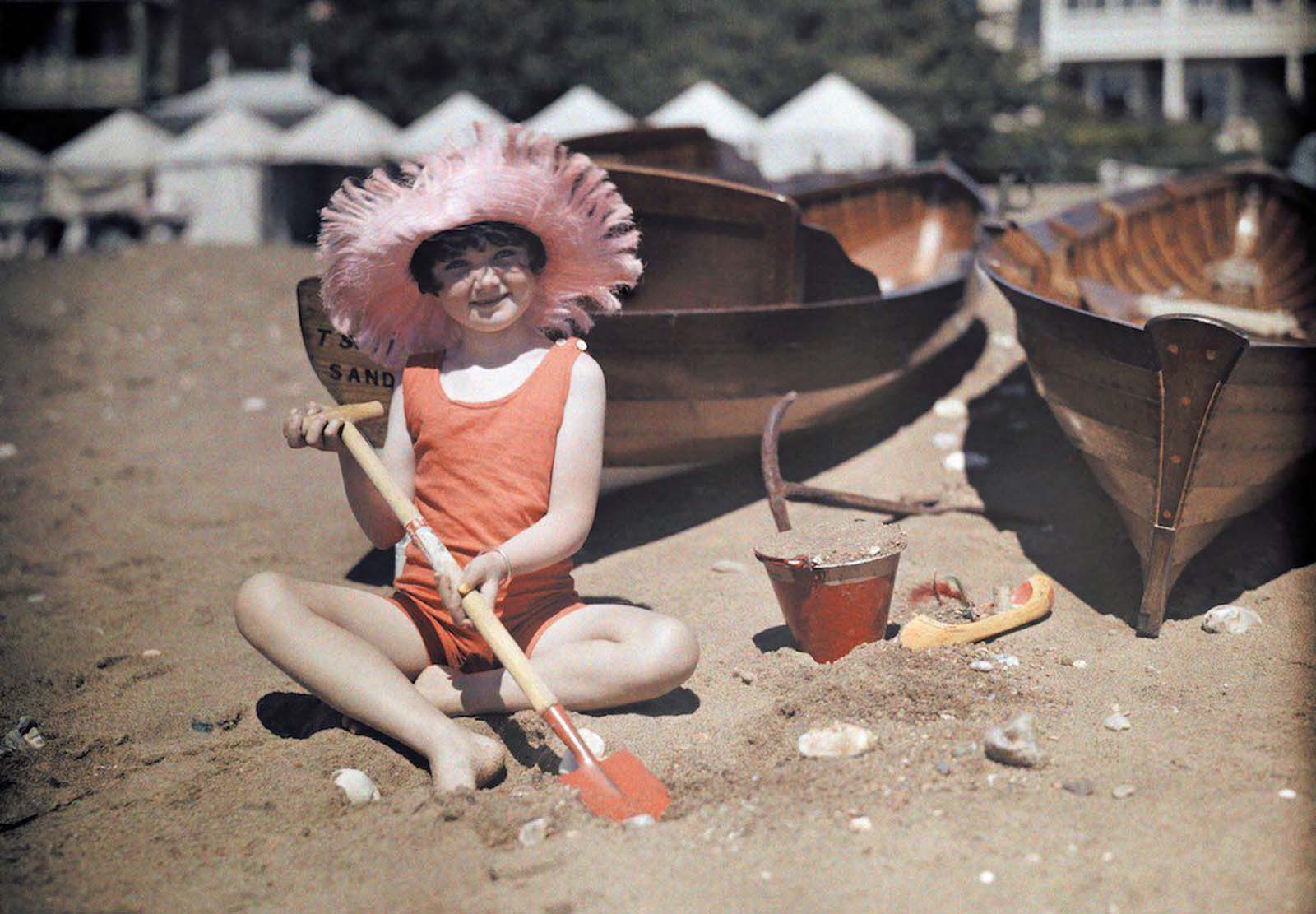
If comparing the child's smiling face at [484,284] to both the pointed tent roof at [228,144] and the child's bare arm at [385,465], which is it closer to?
the child's bare arm at [385,465]

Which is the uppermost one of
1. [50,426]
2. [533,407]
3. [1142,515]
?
[533,407]

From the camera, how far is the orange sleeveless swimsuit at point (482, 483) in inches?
114

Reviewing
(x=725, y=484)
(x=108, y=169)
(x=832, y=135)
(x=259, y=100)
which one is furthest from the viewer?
(x=259, y=100)

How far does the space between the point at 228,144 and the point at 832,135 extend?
974 cm

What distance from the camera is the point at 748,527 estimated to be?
14.7ft

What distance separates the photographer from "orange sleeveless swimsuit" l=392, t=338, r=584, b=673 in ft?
9.51

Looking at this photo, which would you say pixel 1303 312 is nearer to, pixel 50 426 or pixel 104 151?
pixel 50 426

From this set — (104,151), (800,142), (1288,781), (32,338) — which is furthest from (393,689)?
(104,151)

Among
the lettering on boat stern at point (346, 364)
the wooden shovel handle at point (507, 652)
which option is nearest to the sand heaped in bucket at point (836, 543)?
the wooden shovel handle at point (507, 652)

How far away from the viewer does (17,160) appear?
1925 cm

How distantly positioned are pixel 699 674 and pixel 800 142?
14229 millimetres

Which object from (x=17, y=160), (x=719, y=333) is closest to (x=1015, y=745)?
(x=719, y=333)

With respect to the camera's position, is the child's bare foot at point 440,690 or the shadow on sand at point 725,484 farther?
the shadow on sand at point 725,484

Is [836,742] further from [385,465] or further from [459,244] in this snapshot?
[459,244]
